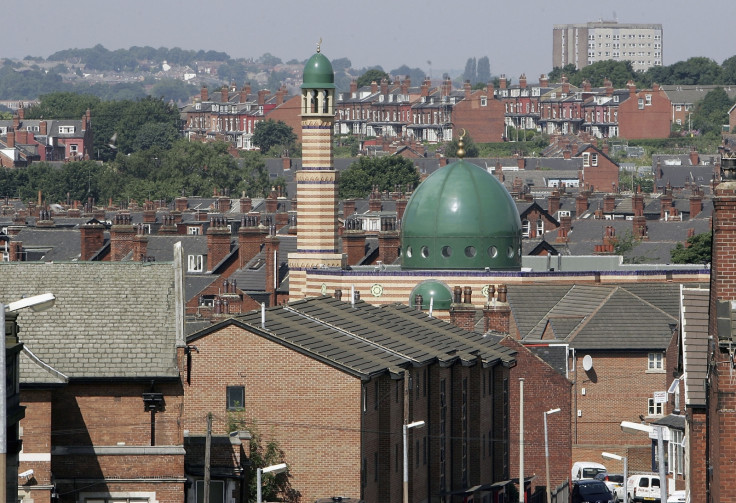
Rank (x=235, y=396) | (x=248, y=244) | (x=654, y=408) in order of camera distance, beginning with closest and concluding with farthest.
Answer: (x=235, y=396), (x=654, y=408), (x=248, y=244)

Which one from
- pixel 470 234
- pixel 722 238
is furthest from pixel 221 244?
pixel 722 238

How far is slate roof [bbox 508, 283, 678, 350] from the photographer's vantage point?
224 ft

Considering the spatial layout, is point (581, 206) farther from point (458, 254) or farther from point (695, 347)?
point (695, 347)

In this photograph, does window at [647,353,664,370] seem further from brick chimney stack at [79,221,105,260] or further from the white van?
brick chimney stack at [79,221,105,260]

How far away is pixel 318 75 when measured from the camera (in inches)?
3329

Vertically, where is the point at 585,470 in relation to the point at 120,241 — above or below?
below

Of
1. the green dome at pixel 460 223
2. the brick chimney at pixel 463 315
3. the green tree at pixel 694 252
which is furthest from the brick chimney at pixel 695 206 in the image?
the brick chimney at pixel 463 315

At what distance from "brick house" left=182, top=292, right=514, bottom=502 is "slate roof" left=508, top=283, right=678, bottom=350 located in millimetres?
14880

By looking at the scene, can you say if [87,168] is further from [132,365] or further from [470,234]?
[132,365]

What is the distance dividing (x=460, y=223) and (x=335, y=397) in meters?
31.6

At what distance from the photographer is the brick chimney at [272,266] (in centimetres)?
8719

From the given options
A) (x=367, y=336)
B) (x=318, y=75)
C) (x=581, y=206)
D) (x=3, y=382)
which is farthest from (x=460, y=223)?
(x=581, y=206)

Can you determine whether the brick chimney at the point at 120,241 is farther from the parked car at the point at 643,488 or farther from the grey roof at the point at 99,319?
the grey roof at the point at 99,319

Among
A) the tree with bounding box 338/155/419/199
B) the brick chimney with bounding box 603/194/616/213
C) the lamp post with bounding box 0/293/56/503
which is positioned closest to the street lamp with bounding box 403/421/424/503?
the lamp post with bounding box 0/293/56/503
